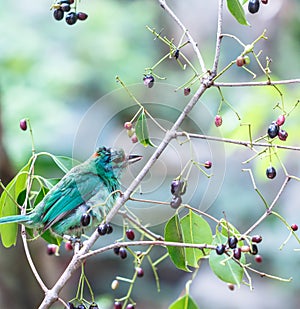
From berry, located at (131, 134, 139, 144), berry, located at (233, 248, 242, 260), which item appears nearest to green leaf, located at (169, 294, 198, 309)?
berry, located at (233, 248, 242, 260)

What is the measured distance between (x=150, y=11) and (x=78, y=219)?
3625mm

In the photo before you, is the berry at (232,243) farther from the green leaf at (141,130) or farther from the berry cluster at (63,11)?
the berry cluster at (63,11)

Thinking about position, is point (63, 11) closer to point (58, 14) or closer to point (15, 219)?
point (58, 14)

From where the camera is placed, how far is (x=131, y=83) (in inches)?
151

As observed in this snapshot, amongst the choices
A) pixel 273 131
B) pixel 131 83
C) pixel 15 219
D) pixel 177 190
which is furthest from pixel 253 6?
pixel 131 83

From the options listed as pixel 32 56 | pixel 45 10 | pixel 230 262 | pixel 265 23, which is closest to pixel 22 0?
pixel 45 10

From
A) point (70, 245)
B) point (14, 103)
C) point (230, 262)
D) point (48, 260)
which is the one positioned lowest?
point (48, 260)

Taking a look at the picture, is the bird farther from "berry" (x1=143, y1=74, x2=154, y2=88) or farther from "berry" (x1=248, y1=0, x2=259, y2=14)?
"berry" (x1=248, y1=0, x2=259, y2=14)

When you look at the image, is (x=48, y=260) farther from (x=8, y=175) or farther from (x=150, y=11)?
(x=150, y=11)

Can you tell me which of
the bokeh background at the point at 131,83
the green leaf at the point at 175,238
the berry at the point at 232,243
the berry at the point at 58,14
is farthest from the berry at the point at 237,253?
the bokeh background at the point at 131,83

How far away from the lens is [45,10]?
4336mm

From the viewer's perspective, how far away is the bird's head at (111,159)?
42.1 inches

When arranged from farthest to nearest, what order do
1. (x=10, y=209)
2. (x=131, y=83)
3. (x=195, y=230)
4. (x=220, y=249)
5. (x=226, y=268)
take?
(x=131, y=83) → (x=10, y=209) → (x=195, y=230) → (x=226, y=268) → (x=220, y=249)

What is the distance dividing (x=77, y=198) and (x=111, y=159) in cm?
11
